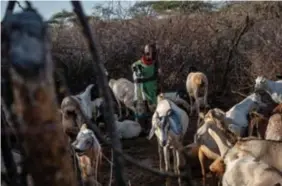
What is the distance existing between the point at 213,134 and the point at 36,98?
7.89 meters

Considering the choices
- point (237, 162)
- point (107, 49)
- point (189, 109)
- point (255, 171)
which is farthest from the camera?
point (107, 49)

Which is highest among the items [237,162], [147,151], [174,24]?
[174,24]

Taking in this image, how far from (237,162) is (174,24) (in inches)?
387

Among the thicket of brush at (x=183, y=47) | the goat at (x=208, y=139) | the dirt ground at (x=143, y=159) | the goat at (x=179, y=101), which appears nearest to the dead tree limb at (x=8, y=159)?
the dirt ground at (x=143, y=159)

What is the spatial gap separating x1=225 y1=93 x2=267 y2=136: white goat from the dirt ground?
920 mm

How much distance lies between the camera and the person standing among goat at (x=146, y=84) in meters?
12.2

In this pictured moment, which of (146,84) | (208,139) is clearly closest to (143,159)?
(208,139)

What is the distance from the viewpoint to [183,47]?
15.8 meters

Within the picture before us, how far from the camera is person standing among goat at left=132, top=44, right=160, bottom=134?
1225 cm

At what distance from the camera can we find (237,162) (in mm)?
6703

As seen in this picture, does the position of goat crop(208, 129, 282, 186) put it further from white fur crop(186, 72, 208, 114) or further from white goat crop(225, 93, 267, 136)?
white fur crop(186, 72, 208, 114)

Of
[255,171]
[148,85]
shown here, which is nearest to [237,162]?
[255,171]

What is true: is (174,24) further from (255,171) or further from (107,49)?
(255,171)

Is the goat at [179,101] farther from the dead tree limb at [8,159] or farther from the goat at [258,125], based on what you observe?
the dead tree limb at [8,159]
